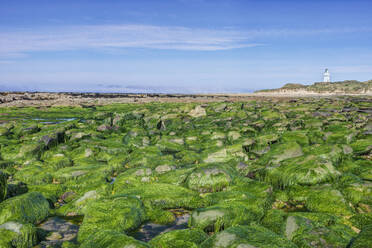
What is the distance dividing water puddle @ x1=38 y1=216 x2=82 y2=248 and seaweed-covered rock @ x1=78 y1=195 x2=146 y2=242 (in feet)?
1.67

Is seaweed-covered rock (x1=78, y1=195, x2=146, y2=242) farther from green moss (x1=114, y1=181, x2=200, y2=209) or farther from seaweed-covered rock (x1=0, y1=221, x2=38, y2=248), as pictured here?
seaweed-covered rock (x1=0, y1=221, x2=38, y2=248)

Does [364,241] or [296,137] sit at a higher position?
[296,137]

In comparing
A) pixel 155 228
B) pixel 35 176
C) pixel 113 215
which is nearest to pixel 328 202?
pixel 155 228

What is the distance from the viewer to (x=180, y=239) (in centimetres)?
681

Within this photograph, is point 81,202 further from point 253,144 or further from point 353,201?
point 253,144

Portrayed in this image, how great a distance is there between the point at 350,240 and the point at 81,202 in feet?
27.1

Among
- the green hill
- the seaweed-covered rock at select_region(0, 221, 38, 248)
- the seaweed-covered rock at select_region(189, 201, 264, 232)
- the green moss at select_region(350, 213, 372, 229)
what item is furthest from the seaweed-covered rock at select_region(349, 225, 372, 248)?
the green hill

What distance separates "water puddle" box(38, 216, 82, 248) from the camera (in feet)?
24.8

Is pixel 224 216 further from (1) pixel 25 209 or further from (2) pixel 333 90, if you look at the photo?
(2) pixel 333 90

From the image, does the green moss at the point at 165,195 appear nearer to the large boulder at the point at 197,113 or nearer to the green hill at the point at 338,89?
the large boulder at the point at 197,113

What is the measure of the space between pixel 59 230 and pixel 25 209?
1377 mm

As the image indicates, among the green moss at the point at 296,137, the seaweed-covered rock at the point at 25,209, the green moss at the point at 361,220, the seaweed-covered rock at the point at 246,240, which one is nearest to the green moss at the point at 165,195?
the seaweed-covered rock at the point at 25,209

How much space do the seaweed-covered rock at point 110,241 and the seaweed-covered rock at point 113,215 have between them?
31.7 inches

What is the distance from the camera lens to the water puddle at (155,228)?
7879 millimetres
